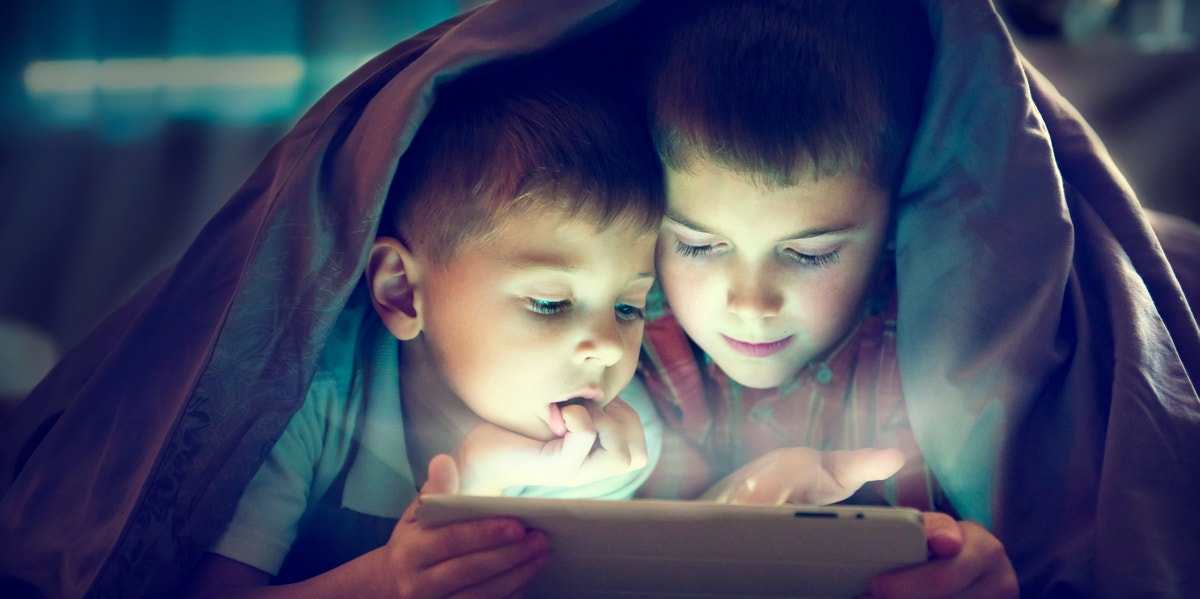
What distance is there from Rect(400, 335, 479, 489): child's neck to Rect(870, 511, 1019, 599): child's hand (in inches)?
16.0

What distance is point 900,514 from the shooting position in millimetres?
588

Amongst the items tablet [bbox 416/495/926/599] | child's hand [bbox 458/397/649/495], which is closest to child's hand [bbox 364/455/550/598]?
tablet [bbox 416/495/926/599]

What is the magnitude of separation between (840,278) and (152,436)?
59 cm

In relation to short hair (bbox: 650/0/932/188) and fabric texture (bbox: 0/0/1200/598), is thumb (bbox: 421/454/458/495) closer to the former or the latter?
fabric texture (bbox: 0/0/1200/598)

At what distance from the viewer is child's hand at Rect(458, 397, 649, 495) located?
0.79 m

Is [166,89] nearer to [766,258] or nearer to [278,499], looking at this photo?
[278,499]

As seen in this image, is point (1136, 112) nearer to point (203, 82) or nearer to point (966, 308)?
point (966, 308)

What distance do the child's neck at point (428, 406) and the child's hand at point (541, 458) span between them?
0.05 m

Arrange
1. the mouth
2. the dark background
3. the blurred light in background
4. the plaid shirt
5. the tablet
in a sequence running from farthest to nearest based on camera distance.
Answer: the blurred light in background < the dark background < the plaid shirt < the mouth < the tablet

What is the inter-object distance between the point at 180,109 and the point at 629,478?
3.65ft

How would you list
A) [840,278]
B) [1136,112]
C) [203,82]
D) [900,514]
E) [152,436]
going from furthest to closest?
1. [203,82]
2. [1136,112]
3. [840,278]
4. [152,436]
5. [900,514]

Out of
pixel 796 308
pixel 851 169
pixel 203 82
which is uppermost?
pixel 203 82

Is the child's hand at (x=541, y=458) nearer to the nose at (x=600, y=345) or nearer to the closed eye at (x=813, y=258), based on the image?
the nose at (x=600, y=345)

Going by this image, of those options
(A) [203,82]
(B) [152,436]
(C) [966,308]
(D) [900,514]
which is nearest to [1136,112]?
(C) [966,308]
